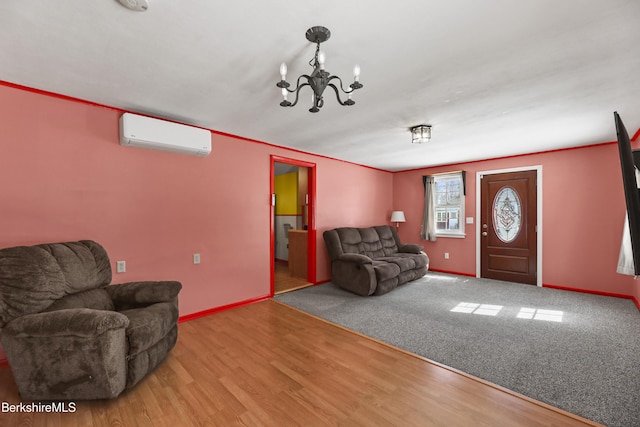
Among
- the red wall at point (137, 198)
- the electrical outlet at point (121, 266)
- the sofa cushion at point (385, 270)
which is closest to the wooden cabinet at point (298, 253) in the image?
the red wall at point (137, 198)

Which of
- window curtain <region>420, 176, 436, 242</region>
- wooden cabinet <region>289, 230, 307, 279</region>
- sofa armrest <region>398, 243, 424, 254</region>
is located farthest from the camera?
window curtain <region>420, 176, 436, 242</region>

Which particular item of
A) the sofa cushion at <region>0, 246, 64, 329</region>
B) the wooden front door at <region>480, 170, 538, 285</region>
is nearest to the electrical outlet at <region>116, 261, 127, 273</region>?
the sofa cushion at <region>0, 246, 64, 329</region>

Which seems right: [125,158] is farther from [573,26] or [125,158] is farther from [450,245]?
[450,245]

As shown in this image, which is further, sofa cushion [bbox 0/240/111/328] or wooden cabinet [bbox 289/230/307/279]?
wooden cabinet [bbox 289/230/307/279]

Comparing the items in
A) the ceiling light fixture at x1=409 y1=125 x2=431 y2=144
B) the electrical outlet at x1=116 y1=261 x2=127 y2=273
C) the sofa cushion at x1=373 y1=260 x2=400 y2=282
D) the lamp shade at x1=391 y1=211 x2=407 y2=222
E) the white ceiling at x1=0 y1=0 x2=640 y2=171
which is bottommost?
the sofa cushion at x1=373 y1=260 x2=400 y2=282

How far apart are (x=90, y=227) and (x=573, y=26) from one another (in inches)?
161

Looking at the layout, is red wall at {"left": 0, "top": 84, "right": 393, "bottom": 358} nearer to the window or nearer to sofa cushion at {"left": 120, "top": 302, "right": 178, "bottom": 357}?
sofa cushion at {"left": 120, "top": 302, "right": 178, "bottom": 357}

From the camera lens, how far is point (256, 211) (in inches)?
156

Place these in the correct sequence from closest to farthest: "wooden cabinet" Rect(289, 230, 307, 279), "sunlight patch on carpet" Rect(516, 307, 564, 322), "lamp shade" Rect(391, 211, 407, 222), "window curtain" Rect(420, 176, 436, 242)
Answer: "sunlight patch on carpet" Rect(516, 307, 564, 322) < "wooden cabinet" Rect(289, 230, 307, 279) < "window curtain" Rect(420, 176, 436, 242) < "lamp shade" Rect(391, 211, 407, 222)

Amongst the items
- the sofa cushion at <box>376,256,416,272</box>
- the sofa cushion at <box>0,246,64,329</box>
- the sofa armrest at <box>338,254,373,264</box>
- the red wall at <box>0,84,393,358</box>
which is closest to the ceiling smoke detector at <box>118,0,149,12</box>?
the red wall at <box>0,84,393,358</box>

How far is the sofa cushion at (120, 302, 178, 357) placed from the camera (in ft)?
6.29

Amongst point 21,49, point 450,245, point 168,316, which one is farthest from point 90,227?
point 450,245

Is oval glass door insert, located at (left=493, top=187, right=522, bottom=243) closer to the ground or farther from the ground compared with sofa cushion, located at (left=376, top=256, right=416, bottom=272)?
farther from the ground

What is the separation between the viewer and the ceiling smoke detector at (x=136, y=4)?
1.38m
